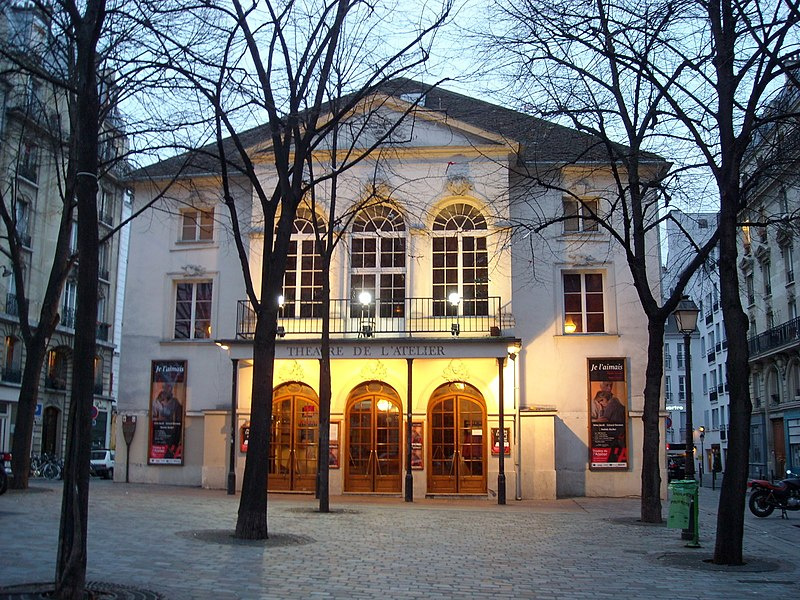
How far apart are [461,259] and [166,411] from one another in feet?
35.1

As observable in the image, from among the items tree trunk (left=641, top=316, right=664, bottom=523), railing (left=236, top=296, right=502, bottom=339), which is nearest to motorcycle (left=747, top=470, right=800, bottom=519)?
tree trunk (left=641, top=316, right=664, bottom=523)

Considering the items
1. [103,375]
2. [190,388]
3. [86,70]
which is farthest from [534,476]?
[103,375]

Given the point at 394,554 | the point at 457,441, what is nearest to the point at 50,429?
the point at 457,441

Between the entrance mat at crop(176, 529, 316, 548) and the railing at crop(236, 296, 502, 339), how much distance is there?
10376mm

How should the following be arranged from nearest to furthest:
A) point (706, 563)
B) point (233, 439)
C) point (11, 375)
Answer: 1. point (706, 563)
2. point (233, 439)
3. point (11, 375)

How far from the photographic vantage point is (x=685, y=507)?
45.1 feet

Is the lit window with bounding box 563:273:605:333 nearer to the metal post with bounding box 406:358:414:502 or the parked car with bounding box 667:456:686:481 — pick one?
the metal post with bounding box 406:358:414:502

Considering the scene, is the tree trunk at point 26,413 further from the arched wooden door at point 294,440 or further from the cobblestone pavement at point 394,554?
the arched wooden door at point 294,440

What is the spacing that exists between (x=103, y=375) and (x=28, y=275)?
12.4 m

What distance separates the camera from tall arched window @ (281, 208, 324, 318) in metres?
25.3

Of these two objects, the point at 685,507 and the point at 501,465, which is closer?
the point at 685,507

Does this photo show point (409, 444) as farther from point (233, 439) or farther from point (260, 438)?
point (260, 438)

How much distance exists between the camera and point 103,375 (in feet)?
173

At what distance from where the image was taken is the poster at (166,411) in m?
27.0
